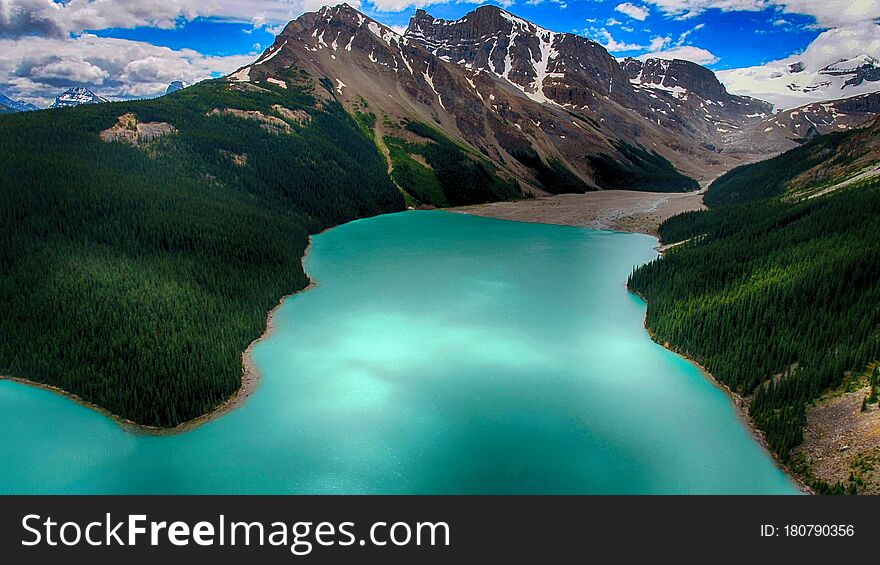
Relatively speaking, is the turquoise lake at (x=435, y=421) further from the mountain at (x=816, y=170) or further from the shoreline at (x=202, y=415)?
the mountain at (x=816, y=170)

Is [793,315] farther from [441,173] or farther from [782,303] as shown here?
[441,173]

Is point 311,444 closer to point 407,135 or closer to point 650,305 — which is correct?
point 650,305

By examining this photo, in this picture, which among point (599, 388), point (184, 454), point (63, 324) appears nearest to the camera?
point (184, 454)

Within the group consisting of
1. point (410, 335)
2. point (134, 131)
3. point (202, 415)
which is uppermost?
point (134, 131)

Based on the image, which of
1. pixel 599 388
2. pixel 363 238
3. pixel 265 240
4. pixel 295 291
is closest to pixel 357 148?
pixel 363 238

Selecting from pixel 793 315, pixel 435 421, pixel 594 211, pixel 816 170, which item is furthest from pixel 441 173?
pixel 435 421

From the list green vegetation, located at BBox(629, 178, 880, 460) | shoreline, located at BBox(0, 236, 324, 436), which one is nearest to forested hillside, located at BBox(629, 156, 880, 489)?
green vegetation, located at BBox(629, 178, 880, 460)
